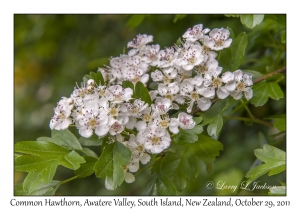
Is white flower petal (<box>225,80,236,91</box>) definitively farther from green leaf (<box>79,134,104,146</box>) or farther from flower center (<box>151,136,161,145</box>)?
green leaf (<box>79,134,104,146</box>)

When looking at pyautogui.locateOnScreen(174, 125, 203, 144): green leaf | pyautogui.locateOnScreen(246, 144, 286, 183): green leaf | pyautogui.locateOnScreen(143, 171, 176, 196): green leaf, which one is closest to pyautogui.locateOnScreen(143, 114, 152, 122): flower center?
pyautogui.locateOnScreen(174, 125, 203, 144): green leaf

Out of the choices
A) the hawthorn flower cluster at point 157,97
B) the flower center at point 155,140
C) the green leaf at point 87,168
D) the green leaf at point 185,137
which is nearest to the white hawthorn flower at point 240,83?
the hawthorn flower cluster at point 157,97

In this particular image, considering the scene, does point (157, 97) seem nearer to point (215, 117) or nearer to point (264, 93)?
point (215, 117)

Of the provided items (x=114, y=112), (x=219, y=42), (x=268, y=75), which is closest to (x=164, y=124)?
(x=114, y=112)

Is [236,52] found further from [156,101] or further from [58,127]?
[58,127]
